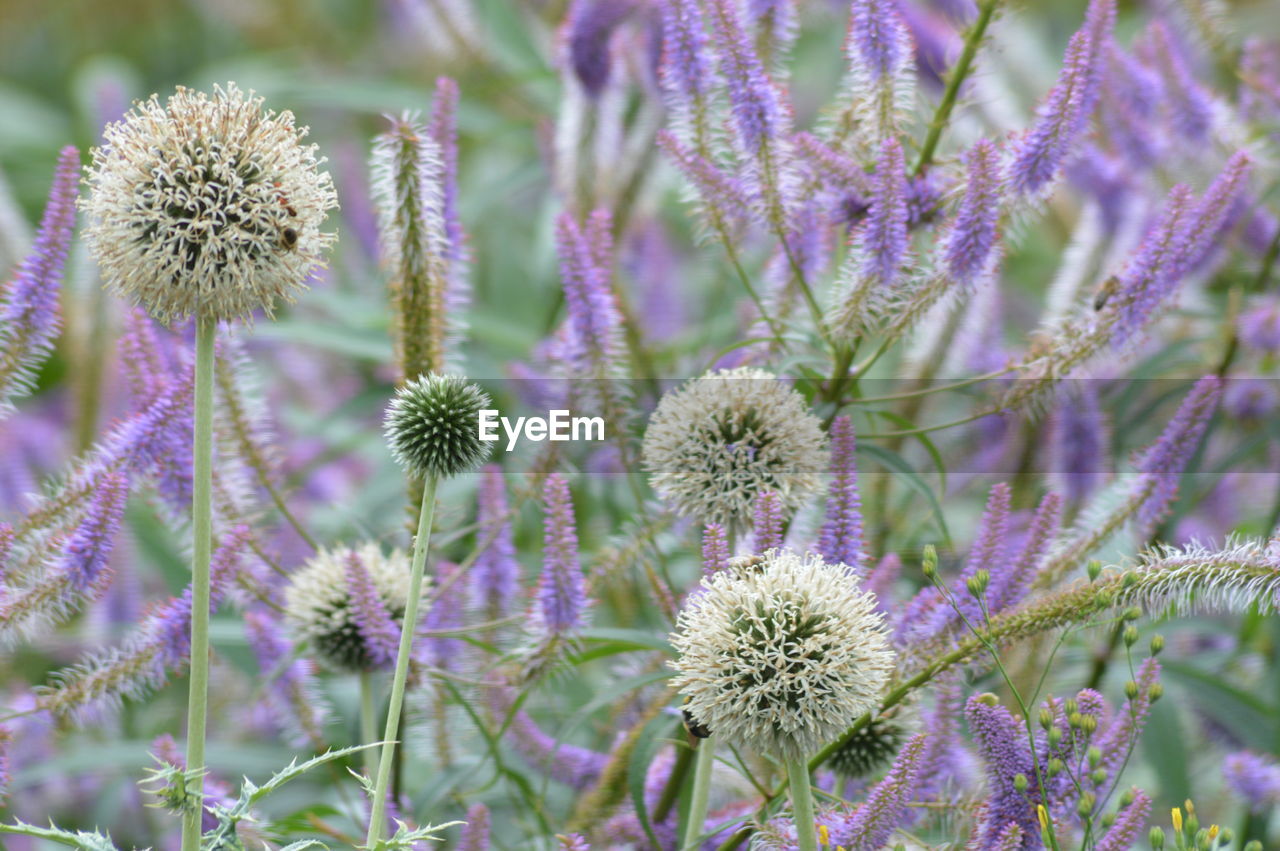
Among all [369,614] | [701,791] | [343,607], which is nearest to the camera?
[701,791]

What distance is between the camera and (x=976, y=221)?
104 centimetres

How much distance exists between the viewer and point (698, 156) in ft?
3.74

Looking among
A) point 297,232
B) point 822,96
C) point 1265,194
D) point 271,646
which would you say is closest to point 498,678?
point 271,646

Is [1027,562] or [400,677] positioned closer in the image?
[400,677]

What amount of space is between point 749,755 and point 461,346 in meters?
0.82

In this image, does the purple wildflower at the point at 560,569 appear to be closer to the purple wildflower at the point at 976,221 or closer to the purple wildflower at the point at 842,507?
the purple wildflower at the point at 842,507

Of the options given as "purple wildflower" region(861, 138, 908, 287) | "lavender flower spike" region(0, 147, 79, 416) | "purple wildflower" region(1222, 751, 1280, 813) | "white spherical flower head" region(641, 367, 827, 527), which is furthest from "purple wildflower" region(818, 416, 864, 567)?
"lavender flower spike" region(0, 147, 79, 416)

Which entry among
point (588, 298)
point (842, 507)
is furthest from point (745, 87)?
point (842, 507)

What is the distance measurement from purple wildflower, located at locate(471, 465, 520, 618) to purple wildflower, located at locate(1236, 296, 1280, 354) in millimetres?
903

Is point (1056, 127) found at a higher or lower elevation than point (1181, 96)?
lower

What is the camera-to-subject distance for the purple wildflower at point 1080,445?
1498 millimetres

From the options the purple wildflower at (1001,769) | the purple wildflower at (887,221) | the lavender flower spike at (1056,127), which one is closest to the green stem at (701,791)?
the purple wildflower at (1001,769)

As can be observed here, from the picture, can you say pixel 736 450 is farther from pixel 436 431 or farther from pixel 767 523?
pixel 436 431

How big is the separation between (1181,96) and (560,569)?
1.04 meters
